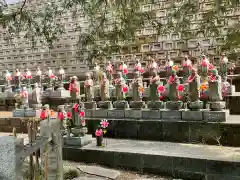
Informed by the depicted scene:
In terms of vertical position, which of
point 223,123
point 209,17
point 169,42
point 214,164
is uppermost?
point 169,42

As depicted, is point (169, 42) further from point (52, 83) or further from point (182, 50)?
point (52, 83)

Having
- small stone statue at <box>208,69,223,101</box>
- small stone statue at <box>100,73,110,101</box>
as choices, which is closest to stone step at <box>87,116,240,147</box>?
small stone statue at <box>208,69,223,101</box>

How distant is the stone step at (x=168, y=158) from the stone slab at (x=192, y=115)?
815 millimetres

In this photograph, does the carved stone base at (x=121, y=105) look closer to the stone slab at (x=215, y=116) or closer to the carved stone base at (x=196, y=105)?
the carved stone base at (x=196, y=105)

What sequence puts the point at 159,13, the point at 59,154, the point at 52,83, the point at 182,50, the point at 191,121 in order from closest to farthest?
1. the point at 59,154
2. the point at 191,121
3. the point at 52,83
4. the point at 182,50
5. the point at 159,13

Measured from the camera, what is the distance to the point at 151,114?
27.9ft

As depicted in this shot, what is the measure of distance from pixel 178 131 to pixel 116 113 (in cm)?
Answer: 222

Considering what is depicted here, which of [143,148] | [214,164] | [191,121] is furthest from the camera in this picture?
[191,121]

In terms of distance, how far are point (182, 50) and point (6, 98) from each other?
33.7 ft

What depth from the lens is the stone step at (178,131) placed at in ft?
23.9

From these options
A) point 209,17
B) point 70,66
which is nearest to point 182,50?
point 70,66

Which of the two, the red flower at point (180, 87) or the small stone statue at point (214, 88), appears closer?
the small stone statue at point (214, 88)

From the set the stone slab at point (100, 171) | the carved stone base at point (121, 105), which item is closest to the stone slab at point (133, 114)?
the carved stone base at point (121, 105)

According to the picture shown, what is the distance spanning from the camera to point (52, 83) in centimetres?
1511
